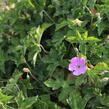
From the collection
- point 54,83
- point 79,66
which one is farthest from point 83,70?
point 54,83

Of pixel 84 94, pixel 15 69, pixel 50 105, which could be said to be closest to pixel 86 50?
pixel 84 94

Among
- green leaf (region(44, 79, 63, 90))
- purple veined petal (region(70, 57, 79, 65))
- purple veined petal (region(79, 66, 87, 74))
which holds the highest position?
purple veined petal (region(70, 57, 79, 65))

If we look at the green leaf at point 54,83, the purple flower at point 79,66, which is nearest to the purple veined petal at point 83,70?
the purple flower at point 79,66

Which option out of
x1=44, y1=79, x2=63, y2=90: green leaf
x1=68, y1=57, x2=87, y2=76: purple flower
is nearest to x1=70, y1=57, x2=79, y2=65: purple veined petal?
x1=68, y1=57, x2=87, y2=76: purple flower

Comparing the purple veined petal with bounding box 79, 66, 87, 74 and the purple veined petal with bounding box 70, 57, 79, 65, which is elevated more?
the purple veined petal with bounding box 70, 57, 79, 65

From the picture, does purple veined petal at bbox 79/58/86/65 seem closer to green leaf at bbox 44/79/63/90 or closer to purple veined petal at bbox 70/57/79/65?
purple veined petal at bbox 70/57/79/65

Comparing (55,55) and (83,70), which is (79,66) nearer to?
(83,70)

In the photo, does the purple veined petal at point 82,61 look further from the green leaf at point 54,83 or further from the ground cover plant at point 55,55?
the green leaf at point 54,83

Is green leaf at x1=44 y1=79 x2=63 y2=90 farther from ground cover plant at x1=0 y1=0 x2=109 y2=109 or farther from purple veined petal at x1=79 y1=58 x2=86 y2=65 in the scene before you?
purple veined petal at x1=79 y1=58 x2=86 y2=65

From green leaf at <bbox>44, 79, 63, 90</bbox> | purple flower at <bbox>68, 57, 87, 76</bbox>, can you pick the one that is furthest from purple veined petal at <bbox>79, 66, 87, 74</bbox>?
green leaf at <bbox>44, 79, 63, 90</bbox>
